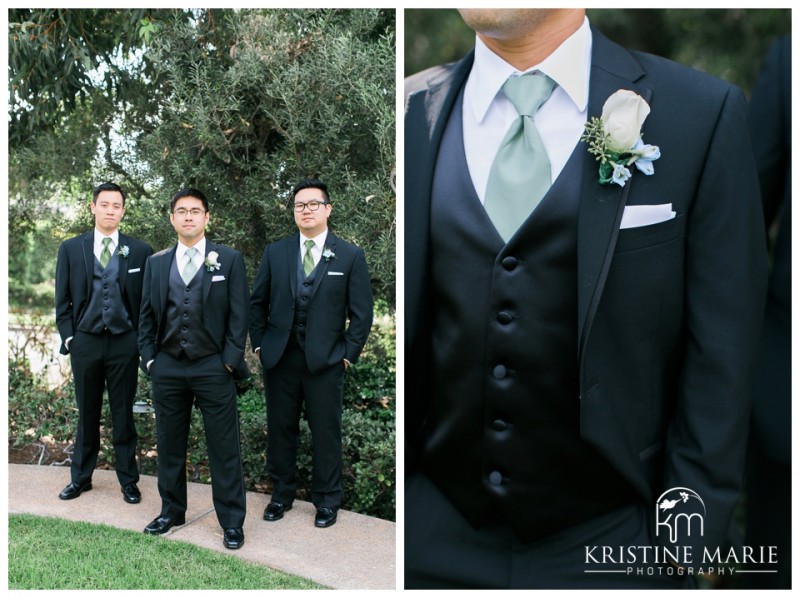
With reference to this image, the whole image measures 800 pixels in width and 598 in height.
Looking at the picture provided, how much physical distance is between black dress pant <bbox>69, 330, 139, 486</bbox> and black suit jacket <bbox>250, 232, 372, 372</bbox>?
2.66ft

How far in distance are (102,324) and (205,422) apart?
0.81 metres

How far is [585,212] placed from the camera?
2.35 m

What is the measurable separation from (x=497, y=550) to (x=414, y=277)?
3.43ft

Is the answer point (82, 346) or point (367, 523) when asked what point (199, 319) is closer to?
point (82, 346)

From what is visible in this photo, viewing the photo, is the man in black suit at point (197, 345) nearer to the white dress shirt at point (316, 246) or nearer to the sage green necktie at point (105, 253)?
the white dress shirt at point (316, 246)

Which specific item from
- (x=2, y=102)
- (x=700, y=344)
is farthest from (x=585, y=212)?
(x=2, y=102)

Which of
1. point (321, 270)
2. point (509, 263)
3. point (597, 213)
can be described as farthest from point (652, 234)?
point (321, 270)

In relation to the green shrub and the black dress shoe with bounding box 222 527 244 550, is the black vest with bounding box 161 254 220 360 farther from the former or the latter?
the green shrub

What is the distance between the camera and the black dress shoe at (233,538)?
11.3ft

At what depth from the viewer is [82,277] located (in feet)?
12.3

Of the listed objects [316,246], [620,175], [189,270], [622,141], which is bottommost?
Answer: [189,270]

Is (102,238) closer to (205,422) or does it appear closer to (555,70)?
(205,422)

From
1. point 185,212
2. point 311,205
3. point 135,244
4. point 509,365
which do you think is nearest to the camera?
point 509,365

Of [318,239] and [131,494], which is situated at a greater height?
[318,239]
